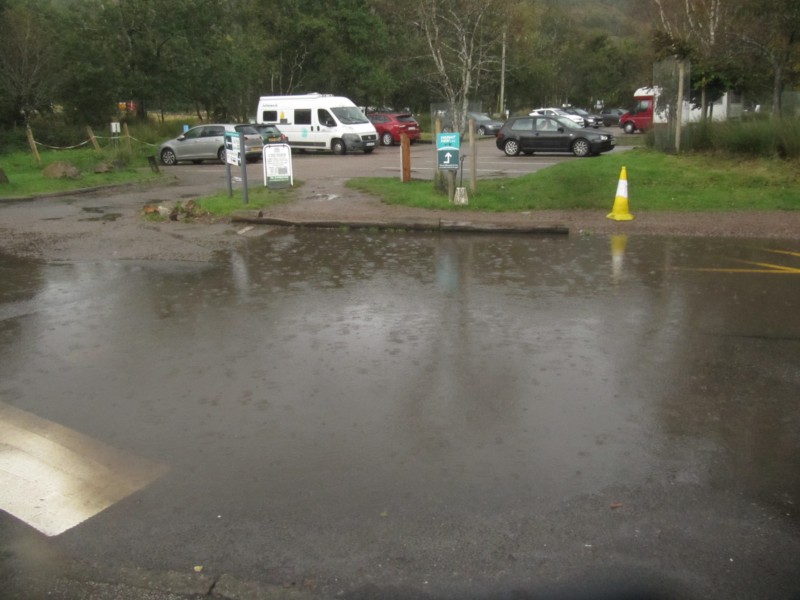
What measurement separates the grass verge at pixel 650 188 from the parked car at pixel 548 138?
27.9ft

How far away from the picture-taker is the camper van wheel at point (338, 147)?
32.5 metres

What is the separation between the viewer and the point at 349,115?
3322 cm

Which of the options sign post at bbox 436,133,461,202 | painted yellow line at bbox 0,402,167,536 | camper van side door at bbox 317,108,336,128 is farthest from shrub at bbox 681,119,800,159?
camper van side door at bbox 317,108,336,128

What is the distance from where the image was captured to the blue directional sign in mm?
15469

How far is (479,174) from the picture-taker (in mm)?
22062

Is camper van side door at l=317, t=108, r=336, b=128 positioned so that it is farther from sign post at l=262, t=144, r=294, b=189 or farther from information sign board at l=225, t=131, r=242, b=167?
information sign board at l=225, t=131, r=242, b=167

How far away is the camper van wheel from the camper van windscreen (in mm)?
813

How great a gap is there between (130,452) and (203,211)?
419 inches

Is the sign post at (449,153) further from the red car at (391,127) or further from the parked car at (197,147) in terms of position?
the red car at (391,127)

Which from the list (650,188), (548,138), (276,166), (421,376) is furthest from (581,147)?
(421,376)

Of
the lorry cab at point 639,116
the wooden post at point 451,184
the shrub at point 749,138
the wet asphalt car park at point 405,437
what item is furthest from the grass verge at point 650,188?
the lorry cab at point 639,116

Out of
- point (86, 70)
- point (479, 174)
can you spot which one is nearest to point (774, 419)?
point (479, 174)

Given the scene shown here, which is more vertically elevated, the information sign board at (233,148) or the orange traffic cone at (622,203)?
the information sign board at (233,148)

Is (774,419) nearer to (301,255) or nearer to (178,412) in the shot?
(178,412)
